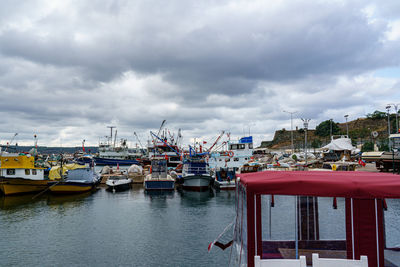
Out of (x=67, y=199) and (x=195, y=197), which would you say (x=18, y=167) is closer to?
(x=67, y=199)

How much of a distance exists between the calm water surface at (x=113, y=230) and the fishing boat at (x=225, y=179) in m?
6.06

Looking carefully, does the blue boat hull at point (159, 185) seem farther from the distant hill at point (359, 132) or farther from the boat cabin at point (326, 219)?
→ the distant hill at point (359, 132)

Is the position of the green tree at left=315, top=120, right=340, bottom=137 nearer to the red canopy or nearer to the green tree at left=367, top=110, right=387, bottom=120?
the green tree at left=367, top=110, right=387, bottom=120

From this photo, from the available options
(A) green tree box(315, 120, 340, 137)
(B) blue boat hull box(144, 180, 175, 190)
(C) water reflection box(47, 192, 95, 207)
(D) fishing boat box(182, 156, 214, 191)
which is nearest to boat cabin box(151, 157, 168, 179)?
(D) fishing boat box(182, 156, 214, 191)

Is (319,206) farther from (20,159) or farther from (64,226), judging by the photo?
(20,159)

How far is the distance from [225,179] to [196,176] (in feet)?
21.7

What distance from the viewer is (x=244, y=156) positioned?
173 ft

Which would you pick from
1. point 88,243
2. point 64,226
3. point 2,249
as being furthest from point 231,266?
point 64,226

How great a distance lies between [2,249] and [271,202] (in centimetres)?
2041

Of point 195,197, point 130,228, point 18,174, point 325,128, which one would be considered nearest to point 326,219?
point 130,228

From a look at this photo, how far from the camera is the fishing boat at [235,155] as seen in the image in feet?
172

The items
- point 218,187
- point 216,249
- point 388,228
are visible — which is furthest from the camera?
point 218,187

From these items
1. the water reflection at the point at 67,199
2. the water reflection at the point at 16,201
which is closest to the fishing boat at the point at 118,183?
the water reflection at the point at 67,199

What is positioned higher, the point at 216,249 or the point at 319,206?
the point at 319,206
